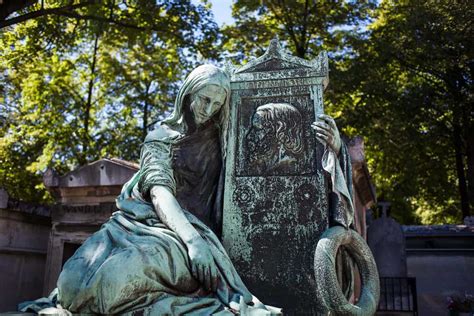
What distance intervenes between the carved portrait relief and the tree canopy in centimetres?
983

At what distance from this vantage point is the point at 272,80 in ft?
12.4

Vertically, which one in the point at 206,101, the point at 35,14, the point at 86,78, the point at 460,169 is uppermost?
the point at 86,78

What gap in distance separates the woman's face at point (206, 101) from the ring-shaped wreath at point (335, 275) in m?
1.28

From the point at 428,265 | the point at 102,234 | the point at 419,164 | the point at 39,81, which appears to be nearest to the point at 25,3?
the point at 39,81

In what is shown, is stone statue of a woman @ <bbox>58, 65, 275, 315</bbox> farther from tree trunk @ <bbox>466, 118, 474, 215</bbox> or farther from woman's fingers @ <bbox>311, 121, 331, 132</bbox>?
tree trunk @ <bbox>466, 118, 474, 215</bbox>

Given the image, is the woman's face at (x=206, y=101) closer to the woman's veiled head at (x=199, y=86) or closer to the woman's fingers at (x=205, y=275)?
the woman's veiled head at (x=199, y=86)

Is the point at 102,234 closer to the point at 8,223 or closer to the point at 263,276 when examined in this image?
the point at 263,276

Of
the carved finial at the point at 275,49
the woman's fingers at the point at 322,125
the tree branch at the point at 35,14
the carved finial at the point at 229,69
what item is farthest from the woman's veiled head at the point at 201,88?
the tree branch at the point at 35,14

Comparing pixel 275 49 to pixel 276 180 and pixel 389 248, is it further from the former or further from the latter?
pixel 389 248

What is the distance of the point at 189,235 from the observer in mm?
2838

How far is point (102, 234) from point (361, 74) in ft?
42.3

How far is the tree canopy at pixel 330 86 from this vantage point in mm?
14398

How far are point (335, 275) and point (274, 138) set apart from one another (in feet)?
3.87

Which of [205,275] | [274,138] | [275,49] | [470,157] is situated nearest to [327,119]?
[274,138]
